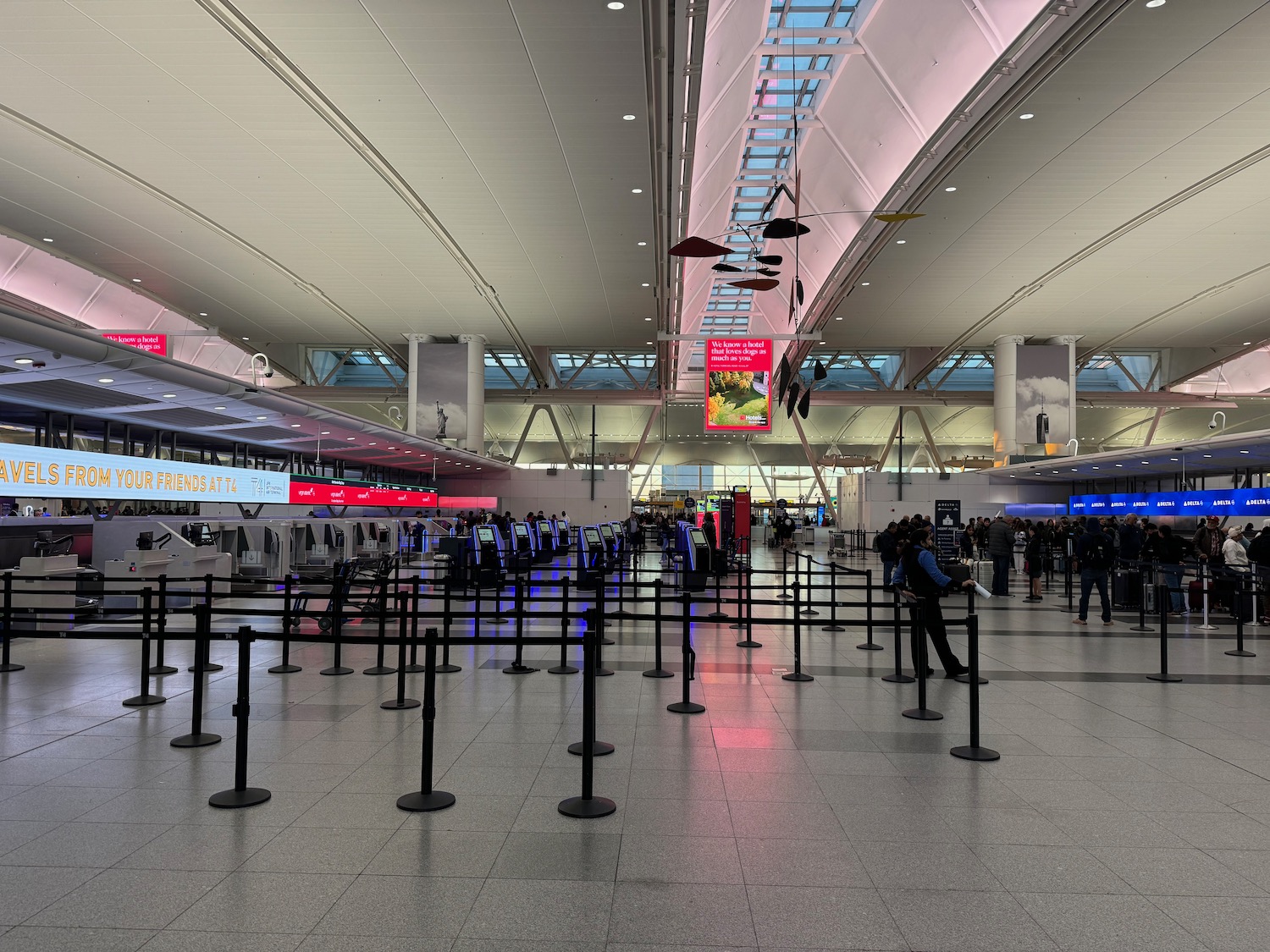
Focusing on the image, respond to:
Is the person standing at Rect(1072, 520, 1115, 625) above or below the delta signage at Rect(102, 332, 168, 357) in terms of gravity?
below

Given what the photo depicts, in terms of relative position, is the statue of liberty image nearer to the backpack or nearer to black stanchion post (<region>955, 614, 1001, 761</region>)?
the backpack

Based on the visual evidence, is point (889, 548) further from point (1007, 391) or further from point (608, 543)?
point (1007, 391)

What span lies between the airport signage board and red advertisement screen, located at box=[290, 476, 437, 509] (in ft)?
2.43

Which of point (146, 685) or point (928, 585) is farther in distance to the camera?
point (928, 585)

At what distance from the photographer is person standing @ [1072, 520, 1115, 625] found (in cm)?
1208

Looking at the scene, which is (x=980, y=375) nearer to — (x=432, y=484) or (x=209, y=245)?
(x=432, y=484)

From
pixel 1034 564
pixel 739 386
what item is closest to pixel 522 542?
pixel 739 386

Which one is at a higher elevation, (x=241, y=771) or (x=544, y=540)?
(x=544, y=540)

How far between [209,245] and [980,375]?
38632 mm

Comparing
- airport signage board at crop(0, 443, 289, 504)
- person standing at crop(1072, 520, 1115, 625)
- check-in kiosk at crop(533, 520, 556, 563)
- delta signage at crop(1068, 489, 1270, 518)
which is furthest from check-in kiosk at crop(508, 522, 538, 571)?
delta signage at crop(1068, 489, 1270, 518)

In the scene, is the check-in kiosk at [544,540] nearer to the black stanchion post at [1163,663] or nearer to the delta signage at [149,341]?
the delta signage at [149,341]

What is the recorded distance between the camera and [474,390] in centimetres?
3328

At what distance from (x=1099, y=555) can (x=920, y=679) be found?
23.2 ft

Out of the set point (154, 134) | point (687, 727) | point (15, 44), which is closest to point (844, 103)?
point (154, 134)
